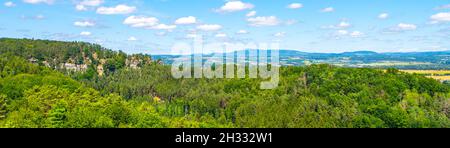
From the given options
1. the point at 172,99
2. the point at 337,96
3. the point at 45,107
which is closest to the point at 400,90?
the point at 337,96

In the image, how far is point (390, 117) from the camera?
118625 millimetres
